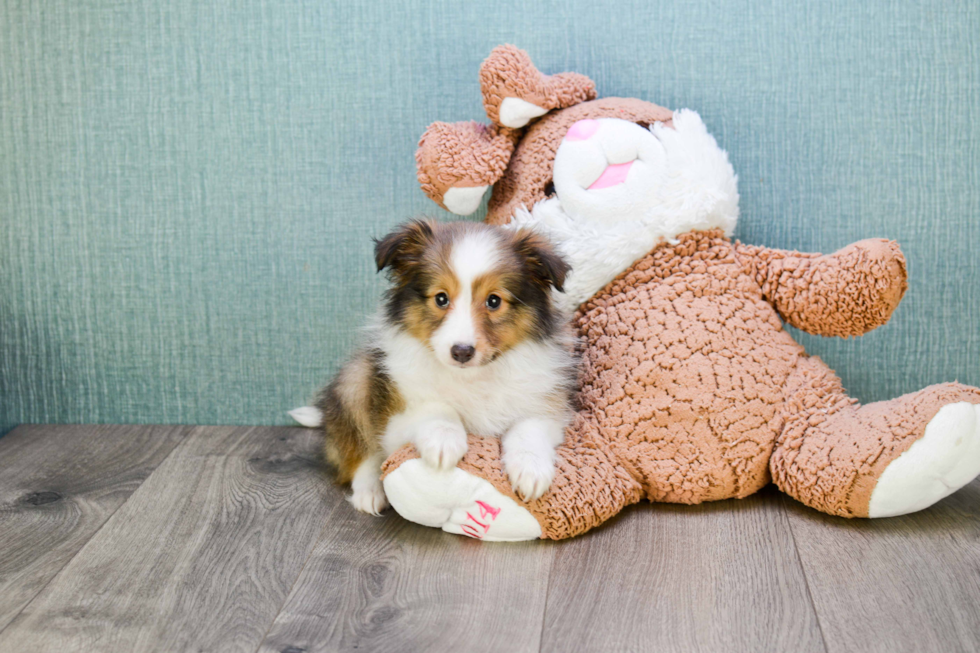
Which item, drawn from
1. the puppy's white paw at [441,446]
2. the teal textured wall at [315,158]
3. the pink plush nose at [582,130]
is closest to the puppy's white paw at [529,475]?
the puppy's white paw at [441,446]

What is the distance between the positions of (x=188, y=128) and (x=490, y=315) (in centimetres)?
125

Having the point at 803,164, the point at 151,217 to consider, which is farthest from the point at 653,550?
the point at 151,217

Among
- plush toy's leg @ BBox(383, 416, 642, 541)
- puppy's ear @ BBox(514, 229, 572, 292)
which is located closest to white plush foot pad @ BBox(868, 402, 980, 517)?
plush toy's leg @ BBox(383, 416, 642, 541)

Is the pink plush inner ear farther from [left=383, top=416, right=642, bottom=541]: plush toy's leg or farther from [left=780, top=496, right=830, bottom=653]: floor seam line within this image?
[left=780, top=496, right=830, bottom=653]: floor seam line

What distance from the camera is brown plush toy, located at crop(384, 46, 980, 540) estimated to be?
1.73 meters

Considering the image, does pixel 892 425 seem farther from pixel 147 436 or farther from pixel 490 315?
pixel 147 436

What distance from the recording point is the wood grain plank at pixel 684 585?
4.66ft

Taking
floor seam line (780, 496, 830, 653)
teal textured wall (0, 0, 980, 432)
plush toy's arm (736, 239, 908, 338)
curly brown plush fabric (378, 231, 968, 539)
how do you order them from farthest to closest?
teal textured wall (0, 0, 980, 432) < plush toy's arm (736, 239, 908, 338) < curly brown plush fabric (378, 231, 968, 539) < floor seam line (780, 496, 830, 653)

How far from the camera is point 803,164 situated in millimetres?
2328

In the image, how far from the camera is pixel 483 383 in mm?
1896

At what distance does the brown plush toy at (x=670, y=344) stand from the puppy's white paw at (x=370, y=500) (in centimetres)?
18

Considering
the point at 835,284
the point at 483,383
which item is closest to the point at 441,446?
the point at 483,383

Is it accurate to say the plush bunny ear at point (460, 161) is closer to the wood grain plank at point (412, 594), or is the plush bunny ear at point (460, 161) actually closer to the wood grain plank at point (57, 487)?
the wood grain plank at point (412, 594)

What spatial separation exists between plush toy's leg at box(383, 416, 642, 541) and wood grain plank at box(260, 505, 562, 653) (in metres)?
0.05
